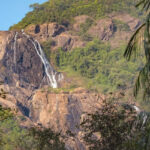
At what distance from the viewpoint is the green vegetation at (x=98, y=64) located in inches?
5069

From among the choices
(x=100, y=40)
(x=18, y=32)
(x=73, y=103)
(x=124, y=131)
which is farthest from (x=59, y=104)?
(x=124, y=131)

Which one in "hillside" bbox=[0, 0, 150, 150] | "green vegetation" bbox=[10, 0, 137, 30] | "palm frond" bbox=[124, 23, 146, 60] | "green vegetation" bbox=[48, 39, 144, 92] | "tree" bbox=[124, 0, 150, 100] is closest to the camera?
"tree" bbox=[124, 0, 150, 100]

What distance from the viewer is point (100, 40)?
14750 cm

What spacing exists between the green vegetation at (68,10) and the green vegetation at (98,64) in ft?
44.2

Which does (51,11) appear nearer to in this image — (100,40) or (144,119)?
(100,40)

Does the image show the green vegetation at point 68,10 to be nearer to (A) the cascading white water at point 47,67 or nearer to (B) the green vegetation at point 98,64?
(A) the cascading white water at point 47,67

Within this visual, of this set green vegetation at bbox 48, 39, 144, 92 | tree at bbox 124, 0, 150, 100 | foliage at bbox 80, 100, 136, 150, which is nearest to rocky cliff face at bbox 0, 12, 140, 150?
green vegetation at bbox 48, 39, 144, 92

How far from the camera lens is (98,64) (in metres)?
136

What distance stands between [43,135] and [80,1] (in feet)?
448

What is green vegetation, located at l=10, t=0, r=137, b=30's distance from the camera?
147375 mm

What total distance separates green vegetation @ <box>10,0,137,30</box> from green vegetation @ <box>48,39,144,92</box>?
13486mm

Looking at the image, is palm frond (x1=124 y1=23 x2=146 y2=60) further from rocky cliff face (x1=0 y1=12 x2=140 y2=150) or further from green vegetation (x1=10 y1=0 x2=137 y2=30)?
green vegetation (x1=10 y1=0 x2=137 y2=30)

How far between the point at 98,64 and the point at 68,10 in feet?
93.9

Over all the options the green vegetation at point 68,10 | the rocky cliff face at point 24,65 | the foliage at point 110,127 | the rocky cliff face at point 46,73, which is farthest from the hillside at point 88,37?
the foliage at point 110,127
